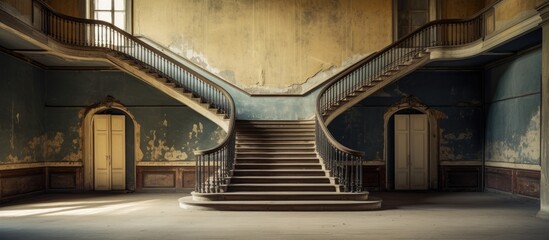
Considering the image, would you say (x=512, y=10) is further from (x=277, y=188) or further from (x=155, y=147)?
(x=155, y=147)

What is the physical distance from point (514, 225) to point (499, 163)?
238 inches

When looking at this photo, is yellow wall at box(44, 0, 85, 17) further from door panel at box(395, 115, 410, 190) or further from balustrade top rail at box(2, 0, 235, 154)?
door panel at box(395, 115, 410, 190)

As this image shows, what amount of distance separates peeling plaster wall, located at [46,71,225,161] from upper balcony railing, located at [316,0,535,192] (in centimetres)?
328

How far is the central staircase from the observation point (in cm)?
953

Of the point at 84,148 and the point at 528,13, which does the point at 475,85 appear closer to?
the point at 528,13

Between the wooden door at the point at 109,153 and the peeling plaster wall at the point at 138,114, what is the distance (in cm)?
48

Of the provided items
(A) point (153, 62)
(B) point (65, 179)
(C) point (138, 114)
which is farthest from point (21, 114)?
(A) point (153, 62)

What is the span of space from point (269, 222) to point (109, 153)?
7.85 m

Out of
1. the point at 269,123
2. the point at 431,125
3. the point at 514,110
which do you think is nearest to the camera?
the point at 514,110

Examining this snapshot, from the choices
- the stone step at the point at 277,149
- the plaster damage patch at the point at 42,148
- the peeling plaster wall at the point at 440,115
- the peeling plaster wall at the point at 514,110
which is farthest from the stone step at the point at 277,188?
the plaster damage patch at the point at 42,148

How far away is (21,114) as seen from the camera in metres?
12.7

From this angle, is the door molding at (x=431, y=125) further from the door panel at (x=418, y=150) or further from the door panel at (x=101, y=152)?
the door panel at (x=101, y=152)

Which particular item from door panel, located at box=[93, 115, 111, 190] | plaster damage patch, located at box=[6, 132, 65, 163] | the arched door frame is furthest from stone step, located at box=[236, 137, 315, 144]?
plaster damage patch, located at box=[6, 132, 65, 163]

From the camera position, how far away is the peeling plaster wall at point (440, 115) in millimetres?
14648
